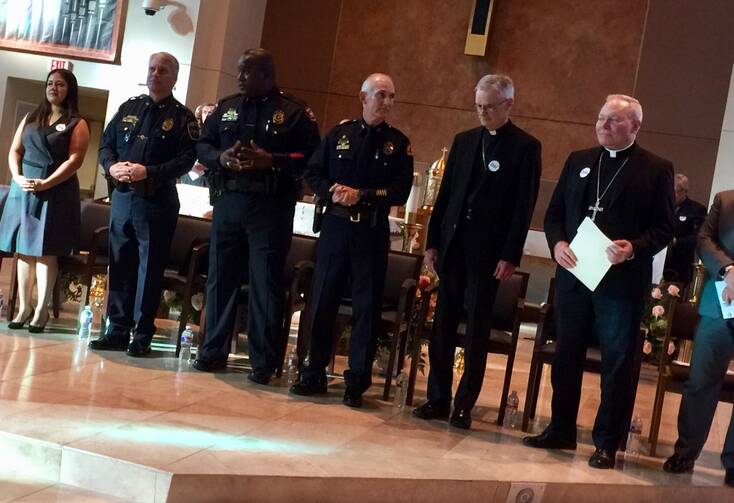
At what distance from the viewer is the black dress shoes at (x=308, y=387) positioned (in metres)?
4.52

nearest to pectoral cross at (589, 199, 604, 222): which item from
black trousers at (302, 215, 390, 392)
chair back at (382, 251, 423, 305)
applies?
black trousers at (302, 215, 390, 392)

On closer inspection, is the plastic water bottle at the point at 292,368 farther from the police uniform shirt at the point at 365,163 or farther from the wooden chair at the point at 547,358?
the wooden chair at the point at 547,358

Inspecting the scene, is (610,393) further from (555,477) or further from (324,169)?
(324,169)

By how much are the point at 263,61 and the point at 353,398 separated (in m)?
1.70

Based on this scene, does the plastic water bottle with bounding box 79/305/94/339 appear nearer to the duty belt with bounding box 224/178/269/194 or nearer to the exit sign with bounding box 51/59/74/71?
the duty belt with bounding box 224/178/269/194

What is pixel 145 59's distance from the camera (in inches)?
361

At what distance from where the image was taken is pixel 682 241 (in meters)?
7.75

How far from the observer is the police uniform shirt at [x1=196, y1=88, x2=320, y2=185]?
4562mm

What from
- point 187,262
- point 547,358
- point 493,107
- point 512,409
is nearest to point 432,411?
point 512,409

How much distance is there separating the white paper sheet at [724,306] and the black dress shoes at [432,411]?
1.33 m

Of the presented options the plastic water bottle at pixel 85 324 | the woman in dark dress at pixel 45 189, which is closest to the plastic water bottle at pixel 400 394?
the plastic water bottle at pixel 85 324

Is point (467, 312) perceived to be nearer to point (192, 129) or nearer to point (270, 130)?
point (270, 130)

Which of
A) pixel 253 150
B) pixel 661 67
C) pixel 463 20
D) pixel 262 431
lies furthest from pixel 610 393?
pixel 463 20

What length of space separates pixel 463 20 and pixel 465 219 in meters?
6.60
